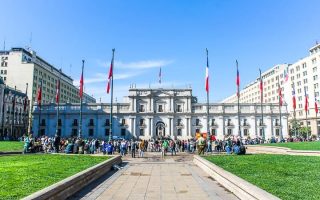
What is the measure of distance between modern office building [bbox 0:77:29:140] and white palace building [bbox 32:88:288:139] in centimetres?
584

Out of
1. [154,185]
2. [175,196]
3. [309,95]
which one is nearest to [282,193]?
[175,196]

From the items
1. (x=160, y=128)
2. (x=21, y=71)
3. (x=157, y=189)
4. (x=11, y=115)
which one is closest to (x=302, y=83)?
(x=160, y=128)

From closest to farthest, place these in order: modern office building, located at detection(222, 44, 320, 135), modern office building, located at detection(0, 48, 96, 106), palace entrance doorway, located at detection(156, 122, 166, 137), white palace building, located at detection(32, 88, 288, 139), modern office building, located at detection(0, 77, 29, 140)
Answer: modern office building, located at detection(0, 77, 29, 140) < white palace building, located at detection(32, 88, 288, 139) < palace entrance doorway, located at detection(156, 122, 166, 137) < modern office building, located at detection(222, 44, 320, 135) < modern office building, located at detection(0, 48, 96, 106)

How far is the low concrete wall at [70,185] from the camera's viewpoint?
752 centimetres

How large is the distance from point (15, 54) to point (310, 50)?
9284cm

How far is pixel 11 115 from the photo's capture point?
8656cm

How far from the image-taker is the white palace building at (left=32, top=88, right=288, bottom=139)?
280 ft

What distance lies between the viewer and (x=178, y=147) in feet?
141

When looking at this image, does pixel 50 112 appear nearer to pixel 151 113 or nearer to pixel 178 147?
pixel 151 113

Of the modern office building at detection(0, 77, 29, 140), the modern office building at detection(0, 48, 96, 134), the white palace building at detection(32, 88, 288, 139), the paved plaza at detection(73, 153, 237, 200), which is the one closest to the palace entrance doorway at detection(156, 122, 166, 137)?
the white palace building at detection(32, 88, 288, 139)

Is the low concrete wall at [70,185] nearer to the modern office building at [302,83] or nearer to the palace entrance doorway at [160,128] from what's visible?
the palace entrance doorway at [160,128]

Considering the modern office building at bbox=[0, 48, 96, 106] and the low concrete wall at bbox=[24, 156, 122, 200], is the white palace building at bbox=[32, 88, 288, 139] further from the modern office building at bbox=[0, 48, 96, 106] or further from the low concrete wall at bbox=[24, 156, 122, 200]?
the low concrete wall at bbox=[24, 156, 122, 200]

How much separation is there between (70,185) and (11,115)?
8596 cm

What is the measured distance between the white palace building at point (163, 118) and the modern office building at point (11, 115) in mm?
5838
